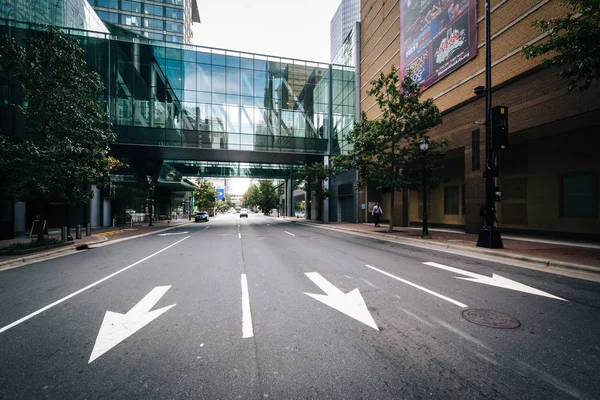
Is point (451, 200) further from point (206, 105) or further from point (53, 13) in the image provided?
point (53, 13)

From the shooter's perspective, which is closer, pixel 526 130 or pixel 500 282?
pixel 500 282

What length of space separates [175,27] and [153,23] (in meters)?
4.55

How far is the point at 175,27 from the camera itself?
196 ft

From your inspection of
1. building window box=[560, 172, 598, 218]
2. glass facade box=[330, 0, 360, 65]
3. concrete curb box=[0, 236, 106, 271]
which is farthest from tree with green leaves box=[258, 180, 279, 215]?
glass facade box=[330, 0, 360, 65]

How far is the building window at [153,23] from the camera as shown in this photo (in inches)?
2253

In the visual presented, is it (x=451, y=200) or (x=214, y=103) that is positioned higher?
(x=214, y=103)

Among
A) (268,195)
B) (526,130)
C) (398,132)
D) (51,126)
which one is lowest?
(268,195)

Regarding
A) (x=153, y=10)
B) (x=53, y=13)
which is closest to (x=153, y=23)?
(x=153, y=10)

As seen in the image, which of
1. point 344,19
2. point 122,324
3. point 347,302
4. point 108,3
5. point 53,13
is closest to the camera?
point 122,324

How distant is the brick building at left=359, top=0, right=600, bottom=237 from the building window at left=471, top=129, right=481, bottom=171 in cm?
6

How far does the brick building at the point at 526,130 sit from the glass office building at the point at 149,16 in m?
62.5

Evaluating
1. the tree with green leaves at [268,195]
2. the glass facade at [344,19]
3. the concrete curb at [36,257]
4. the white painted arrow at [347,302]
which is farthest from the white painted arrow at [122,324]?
the glass facade at [344,19]

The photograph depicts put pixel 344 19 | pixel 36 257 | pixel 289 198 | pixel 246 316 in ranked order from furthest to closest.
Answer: pixel 344 19 < pixel 289 198 < pixel 36 257 < pixel 246 316

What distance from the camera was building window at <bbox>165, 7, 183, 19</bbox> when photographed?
5875 cm
